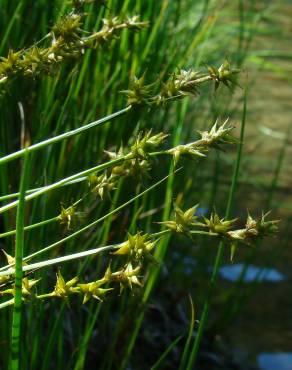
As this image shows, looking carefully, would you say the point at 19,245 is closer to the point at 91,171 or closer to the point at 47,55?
the point at 91,171

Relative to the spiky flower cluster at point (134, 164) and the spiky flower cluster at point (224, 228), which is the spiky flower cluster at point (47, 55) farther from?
the spiky flower cluster at point (224, 228)

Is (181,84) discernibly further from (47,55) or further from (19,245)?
(19,245)

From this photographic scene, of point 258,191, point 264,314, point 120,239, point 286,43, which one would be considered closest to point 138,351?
point 120,239

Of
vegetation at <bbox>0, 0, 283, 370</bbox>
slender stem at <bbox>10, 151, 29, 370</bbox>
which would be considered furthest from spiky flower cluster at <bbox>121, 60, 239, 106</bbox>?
slender stem at <bbox>10, 151, 29, 370</bbox>

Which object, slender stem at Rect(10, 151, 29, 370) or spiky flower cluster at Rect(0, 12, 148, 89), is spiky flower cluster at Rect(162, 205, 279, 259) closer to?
slender stem at Rect(10, 151, 29, 370)

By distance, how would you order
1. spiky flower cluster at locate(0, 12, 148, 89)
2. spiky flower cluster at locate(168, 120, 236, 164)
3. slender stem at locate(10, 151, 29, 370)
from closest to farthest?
slender stem at locate(10, 151, 29, 370) < spiky flower cluster at locate(168, 120, 236, 164) < spiky flower cluster at locate(0, 12, 148, 89)

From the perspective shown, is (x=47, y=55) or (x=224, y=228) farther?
(x=47, y=55)

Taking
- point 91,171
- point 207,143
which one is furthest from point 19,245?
point 207,143

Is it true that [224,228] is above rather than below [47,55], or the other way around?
below

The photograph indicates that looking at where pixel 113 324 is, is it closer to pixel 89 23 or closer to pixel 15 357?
pixel 89 23
